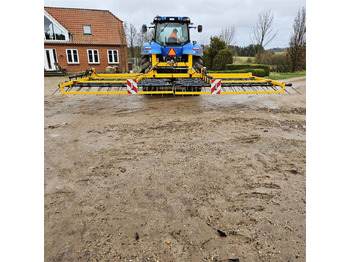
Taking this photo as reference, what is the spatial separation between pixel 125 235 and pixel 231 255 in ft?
2.81

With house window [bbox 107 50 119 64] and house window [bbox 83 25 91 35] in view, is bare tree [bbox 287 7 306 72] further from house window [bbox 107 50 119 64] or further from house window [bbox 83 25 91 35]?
house window [bbox 83 25 91 35]

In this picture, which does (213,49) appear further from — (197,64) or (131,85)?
(131,85)

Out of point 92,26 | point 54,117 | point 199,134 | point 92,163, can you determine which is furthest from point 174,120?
point 92,26

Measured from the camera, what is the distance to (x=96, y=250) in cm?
166

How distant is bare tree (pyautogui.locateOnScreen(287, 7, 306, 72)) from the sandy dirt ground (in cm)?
1524

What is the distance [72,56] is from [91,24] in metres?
3.70

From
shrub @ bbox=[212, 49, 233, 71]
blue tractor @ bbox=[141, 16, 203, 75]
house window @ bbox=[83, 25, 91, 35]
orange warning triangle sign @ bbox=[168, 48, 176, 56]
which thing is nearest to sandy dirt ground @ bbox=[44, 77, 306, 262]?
blue tractor @ bbox=[141, 16, 203, 75]

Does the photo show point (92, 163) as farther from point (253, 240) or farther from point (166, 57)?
point (166, 57)

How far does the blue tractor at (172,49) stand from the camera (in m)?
7.68

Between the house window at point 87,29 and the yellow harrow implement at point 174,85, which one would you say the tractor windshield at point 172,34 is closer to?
the yellow harrow implement at point 174,85

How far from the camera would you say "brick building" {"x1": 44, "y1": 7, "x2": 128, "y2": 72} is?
60.1 feet

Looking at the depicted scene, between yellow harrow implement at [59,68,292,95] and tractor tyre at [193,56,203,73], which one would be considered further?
tractor tyre at [193,56,203,73]

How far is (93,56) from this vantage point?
19.4 m

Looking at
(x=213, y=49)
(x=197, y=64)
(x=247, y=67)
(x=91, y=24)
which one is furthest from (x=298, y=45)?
(x=91, y=24)
